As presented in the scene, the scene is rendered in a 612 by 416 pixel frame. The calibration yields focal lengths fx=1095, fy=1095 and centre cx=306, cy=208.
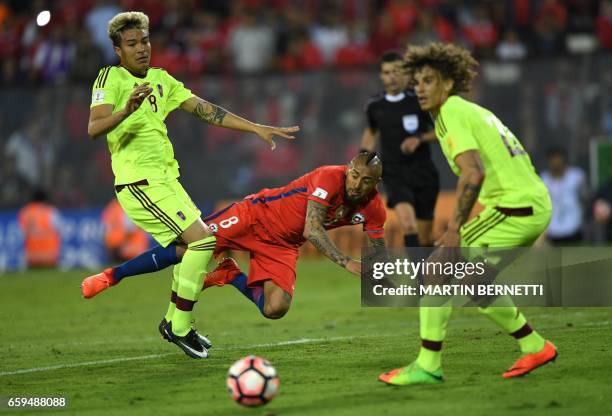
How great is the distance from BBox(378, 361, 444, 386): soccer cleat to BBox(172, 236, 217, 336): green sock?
209cm

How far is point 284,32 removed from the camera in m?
19.9

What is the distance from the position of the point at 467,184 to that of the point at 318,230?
1694 millimetres

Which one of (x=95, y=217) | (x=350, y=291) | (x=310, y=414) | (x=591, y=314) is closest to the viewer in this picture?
(x=310, y=414)

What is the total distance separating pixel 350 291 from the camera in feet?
47.9

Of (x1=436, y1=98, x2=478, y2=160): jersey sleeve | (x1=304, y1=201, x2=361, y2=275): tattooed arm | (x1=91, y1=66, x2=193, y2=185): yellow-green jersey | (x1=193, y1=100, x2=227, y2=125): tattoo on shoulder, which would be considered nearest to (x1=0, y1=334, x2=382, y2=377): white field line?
(x1=91, y1=66, x2=193, y2=185): yellow-green jersey

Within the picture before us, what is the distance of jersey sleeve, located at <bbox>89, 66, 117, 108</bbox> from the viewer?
27.7ft

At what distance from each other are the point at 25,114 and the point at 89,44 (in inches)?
70.6

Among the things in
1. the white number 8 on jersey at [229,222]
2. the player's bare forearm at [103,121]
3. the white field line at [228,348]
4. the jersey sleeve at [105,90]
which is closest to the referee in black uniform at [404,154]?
the white field line at [228,348]

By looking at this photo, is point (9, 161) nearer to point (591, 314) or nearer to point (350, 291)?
point (350, 291)

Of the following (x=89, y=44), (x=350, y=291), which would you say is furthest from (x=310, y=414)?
(x=89, y=44)

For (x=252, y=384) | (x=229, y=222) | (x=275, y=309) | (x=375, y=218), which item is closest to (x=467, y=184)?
(x=252, y=384)

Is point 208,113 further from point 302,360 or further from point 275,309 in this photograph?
point 302,360

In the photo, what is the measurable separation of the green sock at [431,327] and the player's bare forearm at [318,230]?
116cm

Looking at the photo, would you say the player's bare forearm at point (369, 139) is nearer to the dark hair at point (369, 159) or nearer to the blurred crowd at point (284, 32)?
the dark hair at point (369, 159)
